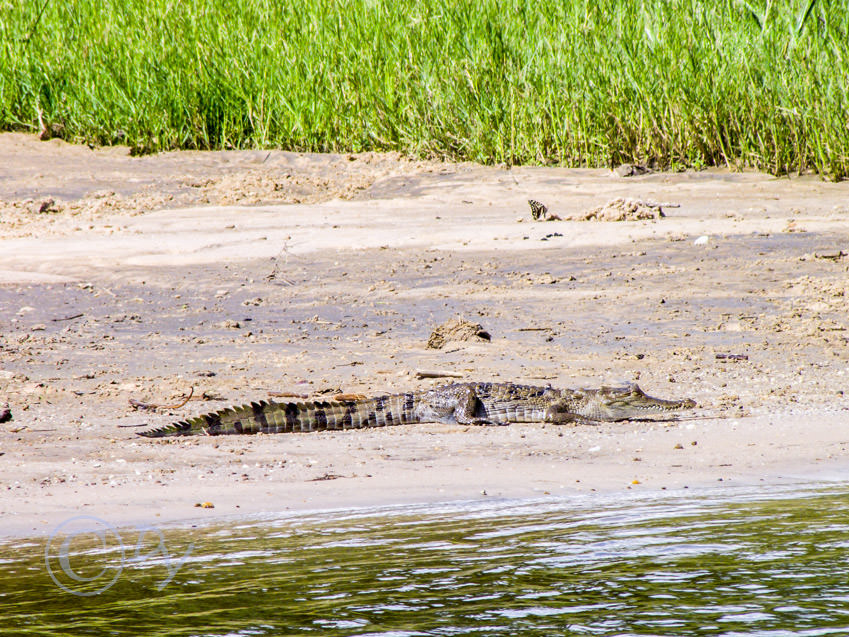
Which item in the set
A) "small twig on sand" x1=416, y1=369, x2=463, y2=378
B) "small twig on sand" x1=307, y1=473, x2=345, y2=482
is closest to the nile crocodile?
"small twig on sand" x1=416, y1=369, x2=463, y2=378

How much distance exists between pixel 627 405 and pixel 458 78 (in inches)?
265

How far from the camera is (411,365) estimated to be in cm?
680

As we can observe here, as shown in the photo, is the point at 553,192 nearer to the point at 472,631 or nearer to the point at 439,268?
the point at 439,268

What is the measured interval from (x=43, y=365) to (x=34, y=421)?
122cm

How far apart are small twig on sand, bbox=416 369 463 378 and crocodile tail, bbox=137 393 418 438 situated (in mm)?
568

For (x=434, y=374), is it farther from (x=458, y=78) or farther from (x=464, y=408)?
(x=458, y=78)

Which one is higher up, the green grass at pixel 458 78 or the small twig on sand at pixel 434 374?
the green grass at pixel 458 78

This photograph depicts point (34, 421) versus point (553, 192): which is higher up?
point (553, 192)

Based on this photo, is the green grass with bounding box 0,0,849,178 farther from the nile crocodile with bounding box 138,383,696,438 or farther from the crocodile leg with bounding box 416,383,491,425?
the crocodile leg with bounding box 416,383,491,425

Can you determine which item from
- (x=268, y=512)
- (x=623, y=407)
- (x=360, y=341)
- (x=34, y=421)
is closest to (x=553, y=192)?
(x=360, y=341)

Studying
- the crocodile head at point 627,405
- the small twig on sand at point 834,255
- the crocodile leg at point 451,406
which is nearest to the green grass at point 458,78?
the small twig on sand at point 834,255

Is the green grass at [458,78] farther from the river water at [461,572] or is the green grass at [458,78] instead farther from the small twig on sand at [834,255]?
the river water at [461,572]

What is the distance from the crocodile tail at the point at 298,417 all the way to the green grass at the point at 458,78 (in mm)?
6058

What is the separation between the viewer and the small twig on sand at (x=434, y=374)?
6531mm
